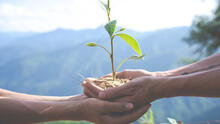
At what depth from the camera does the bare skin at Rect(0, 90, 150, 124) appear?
58cm

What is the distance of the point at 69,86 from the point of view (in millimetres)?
23250

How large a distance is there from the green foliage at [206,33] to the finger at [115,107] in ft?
16.0

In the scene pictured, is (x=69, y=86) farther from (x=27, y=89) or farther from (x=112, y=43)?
(x=112, y=43)

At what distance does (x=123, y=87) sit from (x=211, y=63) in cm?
39

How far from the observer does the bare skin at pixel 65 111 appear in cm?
58

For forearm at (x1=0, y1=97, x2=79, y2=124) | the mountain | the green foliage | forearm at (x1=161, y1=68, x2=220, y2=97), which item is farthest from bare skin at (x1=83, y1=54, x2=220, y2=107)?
the mountain

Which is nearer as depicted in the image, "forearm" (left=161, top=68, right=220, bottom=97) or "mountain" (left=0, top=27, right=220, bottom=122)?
"forearm" (left=161, top=68, right=220, bottom=97)

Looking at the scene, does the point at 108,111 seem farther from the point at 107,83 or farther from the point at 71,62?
the point at 71,62

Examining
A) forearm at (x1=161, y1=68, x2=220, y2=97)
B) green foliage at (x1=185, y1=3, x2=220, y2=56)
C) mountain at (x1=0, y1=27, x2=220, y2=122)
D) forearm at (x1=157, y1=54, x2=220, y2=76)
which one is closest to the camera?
forearm at (x1=161, y1=68, x2=220, y2=97)

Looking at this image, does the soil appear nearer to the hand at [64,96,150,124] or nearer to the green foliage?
the hand at [64,96,150,124]

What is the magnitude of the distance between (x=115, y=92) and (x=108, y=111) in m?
0.05

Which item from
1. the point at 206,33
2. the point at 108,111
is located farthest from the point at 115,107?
the point at 206,33

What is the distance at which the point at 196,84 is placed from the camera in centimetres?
57

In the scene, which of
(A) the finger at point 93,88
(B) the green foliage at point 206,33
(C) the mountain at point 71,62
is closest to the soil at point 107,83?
(A) the finger at point 93,88
